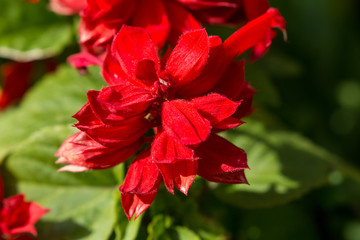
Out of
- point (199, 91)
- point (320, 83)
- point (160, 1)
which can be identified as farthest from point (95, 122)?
point (320, 83)

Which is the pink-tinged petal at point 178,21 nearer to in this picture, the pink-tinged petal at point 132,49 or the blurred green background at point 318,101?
the pink-tinged petal at point 132,49

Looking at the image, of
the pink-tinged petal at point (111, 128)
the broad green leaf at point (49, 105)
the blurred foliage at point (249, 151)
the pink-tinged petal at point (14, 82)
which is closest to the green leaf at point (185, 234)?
the blurred foliage at point (249, 151)

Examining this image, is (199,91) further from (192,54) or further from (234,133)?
(234,133)

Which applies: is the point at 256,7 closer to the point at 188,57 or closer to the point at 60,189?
the point at 188,57

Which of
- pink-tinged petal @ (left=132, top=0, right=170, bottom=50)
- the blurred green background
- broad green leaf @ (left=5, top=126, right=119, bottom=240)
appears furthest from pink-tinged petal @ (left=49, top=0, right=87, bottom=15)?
the blurred green background


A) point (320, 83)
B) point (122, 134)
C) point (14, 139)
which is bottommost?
point (320, 83)

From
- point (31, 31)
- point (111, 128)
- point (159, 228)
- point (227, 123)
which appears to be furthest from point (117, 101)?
point (31, 31)

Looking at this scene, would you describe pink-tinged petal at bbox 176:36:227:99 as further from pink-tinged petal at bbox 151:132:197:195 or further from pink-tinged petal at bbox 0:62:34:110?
pink-tinged petal at bbox 0:62:34:110
